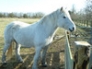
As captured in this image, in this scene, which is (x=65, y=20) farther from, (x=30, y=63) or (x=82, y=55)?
(x=82, y=55)

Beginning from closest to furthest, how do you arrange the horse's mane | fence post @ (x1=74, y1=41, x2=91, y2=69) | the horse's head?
1. fence post @ (x1=74, y1=41, x2=91, y2=69)
2. the horse's head
3. the horse's mane

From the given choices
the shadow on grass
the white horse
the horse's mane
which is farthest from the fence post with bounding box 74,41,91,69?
the shadow on grass

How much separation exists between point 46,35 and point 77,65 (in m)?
3.15

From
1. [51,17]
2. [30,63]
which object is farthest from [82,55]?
[30,63]

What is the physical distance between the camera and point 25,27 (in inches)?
224

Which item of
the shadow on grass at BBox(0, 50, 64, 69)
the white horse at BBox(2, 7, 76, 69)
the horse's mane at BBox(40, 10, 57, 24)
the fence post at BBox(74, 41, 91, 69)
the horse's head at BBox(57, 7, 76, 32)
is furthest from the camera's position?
the shadow on grass at BBox(0, 50, 64, 69)

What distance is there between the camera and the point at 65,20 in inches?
183

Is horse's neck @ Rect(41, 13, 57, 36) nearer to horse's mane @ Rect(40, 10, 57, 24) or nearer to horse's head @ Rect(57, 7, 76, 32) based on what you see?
horse's mane @ Rect(40, 10, 57, 24)

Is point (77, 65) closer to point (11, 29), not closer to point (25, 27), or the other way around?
point (25, 27)

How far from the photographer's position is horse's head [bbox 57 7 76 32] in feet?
14.9

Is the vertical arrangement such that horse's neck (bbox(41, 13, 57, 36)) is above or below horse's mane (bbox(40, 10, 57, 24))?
below

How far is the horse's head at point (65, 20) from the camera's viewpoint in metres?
4.54

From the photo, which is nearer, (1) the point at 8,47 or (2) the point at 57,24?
(2) the point at 57,24

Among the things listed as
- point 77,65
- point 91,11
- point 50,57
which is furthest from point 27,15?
point 77,65
